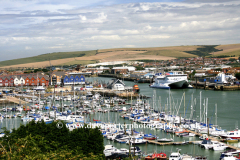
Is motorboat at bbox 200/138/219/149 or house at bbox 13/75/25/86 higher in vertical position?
house at bbox 13/75/25/86

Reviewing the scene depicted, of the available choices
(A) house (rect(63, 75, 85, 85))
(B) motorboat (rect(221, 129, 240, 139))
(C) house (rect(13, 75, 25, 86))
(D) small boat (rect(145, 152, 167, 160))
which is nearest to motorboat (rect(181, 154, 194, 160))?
(D) small boat (rect(145, 152, 167, 160))

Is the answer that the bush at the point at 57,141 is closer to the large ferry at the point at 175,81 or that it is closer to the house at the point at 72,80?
the large ferry at the point at 175,81

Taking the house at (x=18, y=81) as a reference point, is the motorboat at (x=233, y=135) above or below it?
below

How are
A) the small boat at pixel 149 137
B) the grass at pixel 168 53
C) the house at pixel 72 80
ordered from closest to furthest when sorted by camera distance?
the small boat at pixel 149 137
the house at pixel 72 80
the grass at pixel 168 53

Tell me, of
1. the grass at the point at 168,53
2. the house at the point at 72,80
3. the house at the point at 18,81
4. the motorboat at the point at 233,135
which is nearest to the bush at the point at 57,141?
the motorboat at the point at 233,135

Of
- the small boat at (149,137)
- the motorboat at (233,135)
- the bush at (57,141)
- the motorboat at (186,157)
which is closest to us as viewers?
the bush at (57,141)

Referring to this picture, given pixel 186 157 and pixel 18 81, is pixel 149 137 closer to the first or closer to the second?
pixel 186 157

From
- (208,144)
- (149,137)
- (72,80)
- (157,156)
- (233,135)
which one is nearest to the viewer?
(157,156)

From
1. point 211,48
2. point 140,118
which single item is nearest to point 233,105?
point 140,118

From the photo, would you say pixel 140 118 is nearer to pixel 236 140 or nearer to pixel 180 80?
pixel 236 140

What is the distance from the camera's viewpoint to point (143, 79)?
43.7 meters

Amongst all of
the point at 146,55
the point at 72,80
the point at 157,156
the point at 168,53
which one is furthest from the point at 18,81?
the point at 168,53

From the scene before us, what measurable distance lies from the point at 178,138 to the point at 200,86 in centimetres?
2183

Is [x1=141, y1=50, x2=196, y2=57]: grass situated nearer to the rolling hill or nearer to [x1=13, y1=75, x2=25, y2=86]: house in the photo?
the rolling hill
